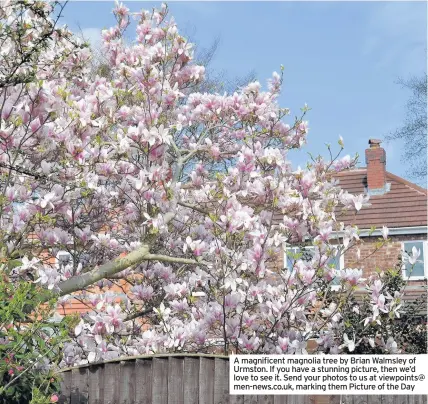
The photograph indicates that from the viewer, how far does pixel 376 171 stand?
83.5 feet

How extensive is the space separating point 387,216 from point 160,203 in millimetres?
17063

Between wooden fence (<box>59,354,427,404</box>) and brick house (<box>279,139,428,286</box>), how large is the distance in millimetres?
14031

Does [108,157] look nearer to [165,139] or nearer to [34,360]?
[165,139]

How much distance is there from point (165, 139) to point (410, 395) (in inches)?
159

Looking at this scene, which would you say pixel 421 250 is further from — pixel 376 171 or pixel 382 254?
pixel 376 171

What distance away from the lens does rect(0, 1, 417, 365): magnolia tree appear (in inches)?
288

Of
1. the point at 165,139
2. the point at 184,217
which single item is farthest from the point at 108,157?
the point at 184,217

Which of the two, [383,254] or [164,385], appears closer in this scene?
[164,385]

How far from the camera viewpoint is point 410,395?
840 cm

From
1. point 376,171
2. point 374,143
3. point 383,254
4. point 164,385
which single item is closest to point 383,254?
point 383,254

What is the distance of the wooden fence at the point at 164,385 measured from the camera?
7992 mm

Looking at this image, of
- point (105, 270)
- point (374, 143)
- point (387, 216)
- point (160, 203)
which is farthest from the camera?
point (374, 143)
